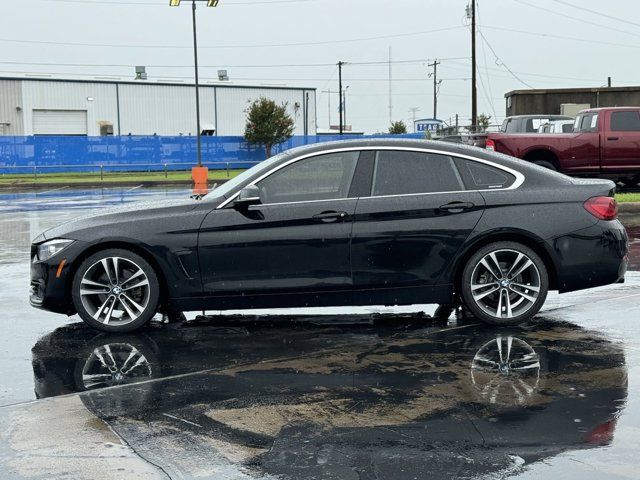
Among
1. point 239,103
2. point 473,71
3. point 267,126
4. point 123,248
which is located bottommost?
point 123,248

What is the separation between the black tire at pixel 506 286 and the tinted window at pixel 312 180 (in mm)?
1232

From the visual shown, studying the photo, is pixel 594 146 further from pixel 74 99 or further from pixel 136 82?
pixel 136 82

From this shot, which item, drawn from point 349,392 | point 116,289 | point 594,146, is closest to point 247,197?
point 116,289

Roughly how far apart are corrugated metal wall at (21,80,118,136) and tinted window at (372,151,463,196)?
6682cm

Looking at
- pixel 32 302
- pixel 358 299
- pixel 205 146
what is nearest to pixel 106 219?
pixel 32 302

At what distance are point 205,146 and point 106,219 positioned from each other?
164ft

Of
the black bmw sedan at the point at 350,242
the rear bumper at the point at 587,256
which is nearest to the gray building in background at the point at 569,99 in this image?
the rear bumper at the point at 587,256

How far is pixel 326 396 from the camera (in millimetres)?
5703

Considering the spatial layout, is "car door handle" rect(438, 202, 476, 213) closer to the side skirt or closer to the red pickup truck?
the side skirt

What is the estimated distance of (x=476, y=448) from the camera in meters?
4.67

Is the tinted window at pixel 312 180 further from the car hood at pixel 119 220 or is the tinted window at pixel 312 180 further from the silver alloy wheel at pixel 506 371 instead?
the silver alloy wheel at pixel 506 371

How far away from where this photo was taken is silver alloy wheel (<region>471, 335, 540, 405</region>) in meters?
5.66

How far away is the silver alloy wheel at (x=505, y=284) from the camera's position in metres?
7.73

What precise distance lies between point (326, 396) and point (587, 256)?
3.09 metres
